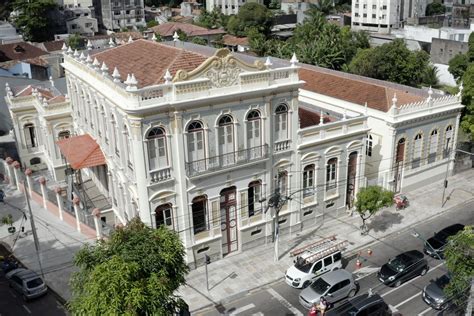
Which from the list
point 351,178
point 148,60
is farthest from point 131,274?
point 351,178

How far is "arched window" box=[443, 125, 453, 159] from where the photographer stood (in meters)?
43.2

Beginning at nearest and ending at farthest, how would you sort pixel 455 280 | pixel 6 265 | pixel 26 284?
pixel 455 280 → pixel 26 284 → pixel 6 265

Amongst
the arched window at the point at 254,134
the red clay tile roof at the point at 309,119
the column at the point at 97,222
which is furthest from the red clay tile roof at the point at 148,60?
the red clay tile roof at the point at 309,119

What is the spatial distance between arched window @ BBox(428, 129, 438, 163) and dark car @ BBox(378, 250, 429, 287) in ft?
45.6

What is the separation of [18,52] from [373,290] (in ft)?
208

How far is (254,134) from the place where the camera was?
105ft

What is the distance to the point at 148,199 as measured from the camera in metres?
29.5

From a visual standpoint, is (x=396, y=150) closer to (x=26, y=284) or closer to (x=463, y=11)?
(x=26, y=284)

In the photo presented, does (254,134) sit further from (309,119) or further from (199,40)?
(199,40)

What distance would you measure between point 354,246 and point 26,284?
21.2 metres

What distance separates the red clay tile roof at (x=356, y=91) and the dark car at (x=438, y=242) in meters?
11.1

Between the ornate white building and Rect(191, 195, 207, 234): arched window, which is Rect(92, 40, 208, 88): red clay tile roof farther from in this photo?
Rect(191, 195, 207, 234): arched window

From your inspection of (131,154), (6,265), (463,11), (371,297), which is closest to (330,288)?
(371,297)

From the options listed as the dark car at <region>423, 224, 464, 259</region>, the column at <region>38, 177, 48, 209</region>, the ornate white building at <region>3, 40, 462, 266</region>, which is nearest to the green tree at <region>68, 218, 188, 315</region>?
the ornate white building at <region>3, 40, 462, 266</region>
